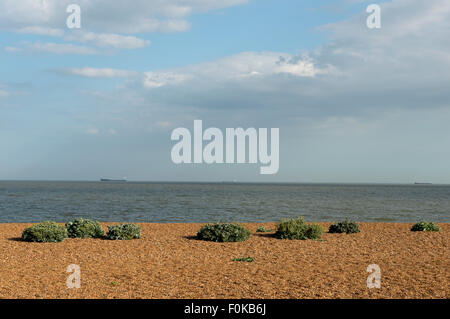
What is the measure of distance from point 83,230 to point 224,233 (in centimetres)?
652

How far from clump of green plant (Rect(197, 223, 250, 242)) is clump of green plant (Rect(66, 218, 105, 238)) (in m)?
4.77

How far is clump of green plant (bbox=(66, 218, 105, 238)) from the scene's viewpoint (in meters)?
19.1

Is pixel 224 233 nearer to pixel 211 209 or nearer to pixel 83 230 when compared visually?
pixel 83 230

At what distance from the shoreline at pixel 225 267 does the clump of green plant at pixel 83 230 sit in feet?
4.06

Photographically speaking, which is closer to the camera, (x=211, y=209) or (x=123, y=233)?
(x=123, y=233)

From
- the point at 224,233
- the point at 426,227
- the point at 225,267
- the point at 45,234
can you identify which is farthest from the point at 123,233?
the point at 426,227

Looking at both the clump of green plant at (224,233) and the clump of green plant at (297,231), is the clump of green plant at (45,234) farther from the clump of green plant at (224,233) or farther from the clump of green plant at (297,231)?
the clump of green plant at (297,231)

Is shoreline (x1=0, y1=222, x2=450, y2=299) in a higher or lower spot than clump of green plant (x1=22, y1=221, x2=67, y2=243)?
lower

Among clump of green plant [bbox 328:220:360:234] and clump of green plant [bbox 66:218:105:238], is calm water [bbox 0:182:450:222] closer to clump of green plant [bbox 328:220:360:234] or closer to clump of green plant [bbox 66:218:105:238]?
clump of green plant [bbox 328:220:360:234]

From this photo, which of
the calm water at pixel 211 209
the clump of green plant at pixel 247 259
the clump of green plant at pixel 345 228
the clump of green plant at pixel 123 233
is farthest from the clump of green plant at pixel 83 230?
the calm water at pixel 211 209

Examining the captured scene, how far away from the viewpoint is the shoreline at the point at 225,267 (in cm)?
1038

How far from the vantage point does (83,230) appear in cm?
1916

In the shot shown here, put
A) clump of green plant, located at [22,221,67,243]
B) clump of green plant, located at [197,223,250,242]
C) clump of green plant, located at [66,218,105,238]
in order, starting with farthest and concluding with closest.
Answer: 1. clump of green plant, located at [66,218,105,238]
2. clump of green plant, located at [197,223,250,242]
3. clump of green plant, located at [22,221,67,243]

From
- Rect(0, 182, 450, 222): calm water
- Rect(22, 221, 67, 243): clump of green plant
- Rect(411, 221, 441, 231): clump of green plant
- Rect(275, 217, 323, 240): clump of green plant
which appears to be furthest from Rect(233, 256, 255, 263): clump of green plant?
Rect(0, 182, 450, 222): calm water
